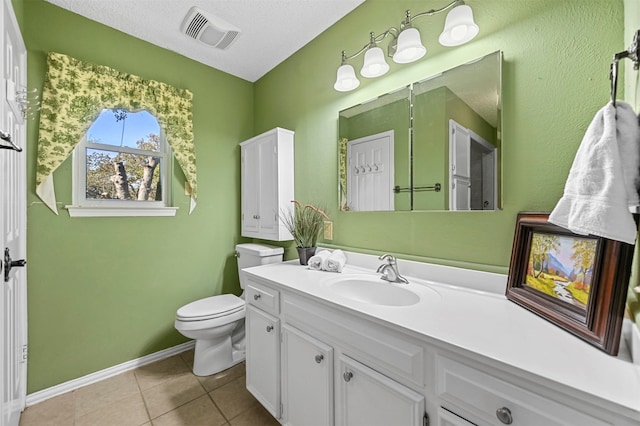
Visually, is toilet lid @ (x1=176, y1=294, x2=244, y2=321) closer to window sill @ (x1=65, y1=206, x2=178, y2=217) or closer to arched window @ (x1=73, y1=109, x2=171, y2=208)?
window sill @ (x1=65, y1=206, x2=178, y2=217)

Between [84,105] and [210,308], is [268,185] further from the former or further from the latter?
[84,105]

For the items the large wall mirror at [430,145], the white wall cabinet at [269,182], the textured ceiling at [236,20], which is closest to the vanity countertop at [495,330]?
the large wall mirror at [430,145]

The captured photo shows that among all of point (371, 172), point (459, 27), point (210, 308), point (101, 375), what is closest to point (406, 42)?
point (459, 27)

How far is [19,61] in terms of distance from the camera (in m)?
1.53

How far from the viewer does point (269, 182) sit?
220cm

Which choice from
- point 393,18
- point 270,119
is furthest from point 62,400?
point 393,18

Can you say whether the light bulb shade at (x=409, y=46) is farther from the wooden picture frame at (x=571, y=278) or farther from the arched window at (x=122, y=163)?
the arched window at (x=122, y=163)

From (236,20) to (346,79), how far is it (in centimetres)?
91

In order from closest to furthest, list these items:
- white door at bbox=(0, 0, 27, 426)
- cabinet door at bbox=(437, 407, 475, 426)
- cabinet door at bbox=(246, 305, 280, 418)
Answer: cabinet door at bbox=(437, 407, 475, 426) → white door at bbox=(0, 0, 27, 426) → cabinet door at bbox=(246, 305, 280, 418)

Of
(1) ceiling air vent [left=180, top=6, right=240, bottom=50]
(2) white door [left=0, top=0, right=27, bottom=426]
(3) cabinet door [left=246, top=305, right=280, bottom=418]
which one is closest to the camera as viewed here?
(2) white door [left=0, top=0, right=27, bottom=426]

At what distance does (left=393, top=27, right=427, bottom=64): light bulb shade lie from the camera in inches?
50.1

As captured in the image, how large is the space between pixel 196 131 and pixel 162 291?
1363 mm

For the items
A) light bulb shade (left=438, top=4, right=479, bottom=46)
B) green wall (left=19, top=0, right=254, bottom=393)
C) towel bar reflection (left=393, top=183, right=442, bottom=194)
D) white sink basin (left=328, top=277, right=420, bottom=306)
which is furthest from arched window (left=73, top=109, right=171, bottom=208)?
light bulb shade (left=438, top=4, right=479, bottom=46)

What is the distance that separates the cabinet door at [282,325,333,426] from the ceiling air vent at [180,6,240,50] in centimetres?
200
